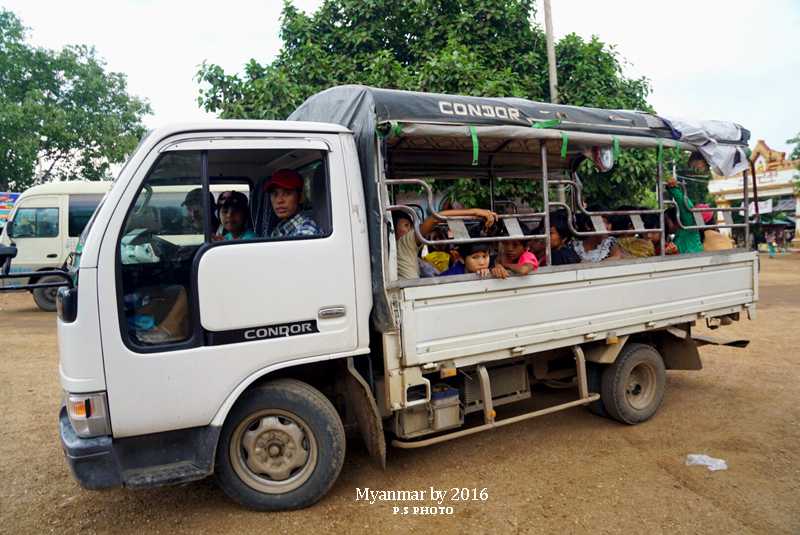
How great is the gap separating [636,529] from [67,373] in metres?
3.19

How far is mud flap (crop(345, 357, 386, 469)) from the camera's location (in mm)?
3211

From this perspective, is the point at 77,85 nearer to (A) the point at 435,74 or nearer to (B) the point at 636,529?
(A) the point at 435,74

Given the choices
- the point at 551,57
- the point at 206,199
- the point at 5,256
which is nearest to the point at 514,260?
the point at 206,199

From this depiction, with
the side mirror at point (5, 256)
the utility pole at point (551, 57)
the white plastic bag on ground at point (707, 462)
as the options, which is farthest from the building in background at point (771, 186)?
the side mirror at point (5, 256)

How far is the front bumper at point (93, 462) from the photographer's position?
8.66 ft

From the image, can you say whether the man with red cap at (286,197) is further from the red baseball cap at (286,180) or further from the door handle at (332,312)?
the door handle at (332,312)

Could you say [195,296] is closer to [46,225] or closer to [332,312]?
[332,312]

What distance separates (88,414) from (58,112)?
16.3 m

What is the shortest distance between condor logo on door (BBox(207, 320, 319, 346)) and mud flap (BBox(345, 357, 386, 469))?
352 mm

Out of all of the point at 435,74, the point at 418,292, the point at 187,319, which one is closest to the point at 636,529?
the point at 418,292

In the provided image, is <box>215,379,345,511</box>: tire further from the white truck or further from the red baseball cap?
the red baseball cap

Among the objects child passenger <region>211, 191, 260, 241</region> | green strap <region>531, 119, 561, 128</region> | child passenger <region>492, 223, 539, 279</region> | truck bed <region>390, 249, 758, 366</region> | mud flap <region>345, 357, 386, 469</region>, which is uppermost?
green strap <region>531, 119, 561, 128</region>

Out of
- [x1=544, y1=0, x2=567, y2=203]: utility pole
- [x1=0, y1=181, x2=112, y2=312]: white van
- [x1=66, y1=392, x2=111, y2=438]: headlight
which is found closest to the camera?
[x1=66, y1=392, x2=111, y2=438]: headlight

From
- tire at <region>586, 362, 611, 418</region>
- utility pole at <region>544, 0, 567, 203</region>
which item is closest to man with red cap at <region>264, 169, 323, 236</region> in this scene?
tire at <region>586, 362, 611, 418</region>
